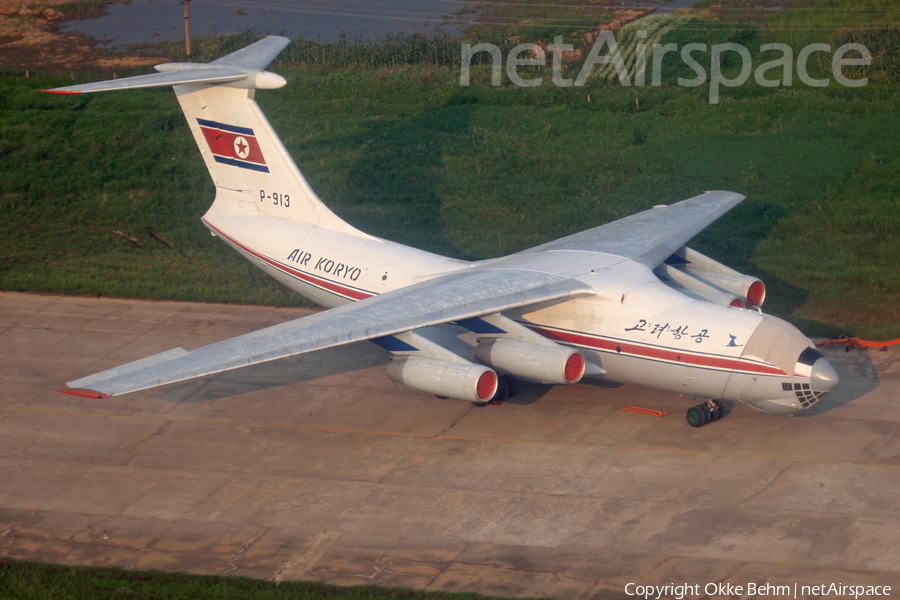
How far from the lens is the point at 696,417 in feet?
61.3

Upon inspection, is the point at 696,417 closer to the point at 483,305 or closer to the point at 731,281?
the point at 731,281

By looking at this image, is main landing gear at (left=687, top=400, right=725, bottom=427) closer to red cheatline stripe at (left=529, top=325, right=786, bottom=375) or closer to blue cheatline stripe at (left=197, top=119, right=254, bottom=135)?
red cheatline stripe at (left=529, top=325, right=786, bottom=375)

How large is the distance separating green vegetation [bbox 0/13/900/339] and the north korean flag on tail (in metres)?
4.06

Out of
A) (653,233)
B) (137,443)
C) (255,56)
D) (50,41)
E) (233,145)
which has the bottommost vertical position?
(137,443)

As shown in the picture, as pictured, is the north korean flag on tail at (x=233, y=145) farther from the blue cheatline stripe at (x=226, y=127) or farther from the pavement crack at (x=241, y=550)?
the pavement crack at (x=241, y=550)

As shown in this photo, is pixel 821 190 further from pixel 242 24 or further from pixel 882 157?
pixel 242 24

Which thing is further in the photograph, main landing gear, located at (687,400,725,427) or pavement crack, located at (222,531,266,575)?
main landing gear, located at (687,400,725,427)

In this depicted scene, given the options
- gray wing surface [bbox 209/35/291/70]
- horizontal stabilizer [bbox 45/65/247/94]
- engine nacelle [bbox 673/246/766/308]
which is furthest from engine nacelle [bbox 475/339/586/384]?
gray wing surface [bbox 209/35/291/70]

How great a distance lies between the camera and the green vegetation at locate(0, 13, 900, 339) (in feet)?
88.7

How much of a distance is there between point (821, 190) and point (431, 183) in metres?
12.9

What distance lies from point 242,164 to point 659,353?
1113cm

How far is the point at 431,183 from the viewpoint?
3366 centimetres

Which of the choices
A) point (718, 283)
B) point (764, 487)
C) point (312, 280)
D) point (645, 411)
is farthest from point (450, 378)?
point (718, 283)

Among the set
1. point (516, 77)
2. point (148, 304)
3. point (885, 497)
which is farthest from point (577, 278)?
point (516, 77)
